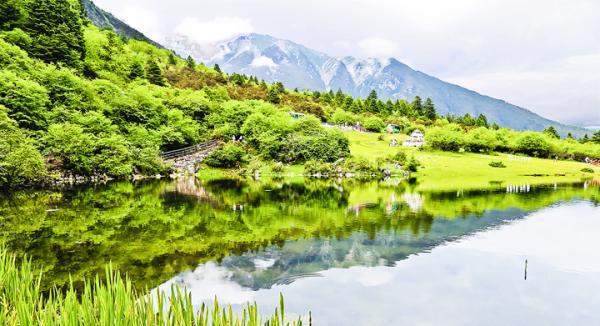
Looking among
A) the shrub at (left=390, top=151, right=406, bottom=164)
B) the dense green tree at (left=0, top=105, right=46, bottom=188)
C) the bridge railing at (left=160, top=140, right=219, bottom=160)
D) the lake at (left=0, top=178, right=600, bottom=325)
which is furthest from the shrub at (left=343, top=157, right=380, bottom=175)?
the dense green tree at (left=0, top=105, right=46, bottom=188)

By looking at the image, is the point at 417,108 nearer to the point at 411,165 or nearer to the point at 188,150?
the point at 411,165

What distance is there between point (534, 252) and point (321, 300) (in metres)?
13.6

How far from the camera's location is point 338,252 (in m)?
18.4

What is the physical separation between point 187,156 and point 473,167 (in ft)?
185

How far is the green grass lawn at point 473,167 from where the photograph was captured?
67637 mm

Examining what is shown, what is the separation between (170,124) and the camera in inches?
2542

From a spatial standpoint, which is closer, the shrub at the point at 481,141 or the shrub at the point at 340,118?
the shrub at the point at 481,141

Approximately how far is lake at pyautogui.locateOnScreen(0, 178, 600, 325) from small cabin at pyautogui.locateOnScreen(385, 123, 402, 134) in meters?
78.9

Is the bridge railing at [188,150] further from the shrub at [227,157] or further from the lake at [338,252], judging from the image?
the lake at [338,252]

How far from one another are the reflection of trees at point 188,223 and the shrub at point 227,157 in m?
21.9

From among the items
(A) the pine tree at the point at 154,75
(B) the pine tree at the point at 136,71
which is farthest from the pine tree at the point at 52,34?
(A) the pine tree at the point at 154,75

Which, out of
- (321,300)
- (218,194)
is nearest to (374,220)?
(321,300)

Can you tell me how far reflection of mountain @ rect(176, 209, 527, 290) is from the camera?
49.0 ft

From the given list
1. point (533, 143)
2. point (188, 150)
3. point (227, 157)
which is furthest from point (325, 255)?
point (533, 143)
